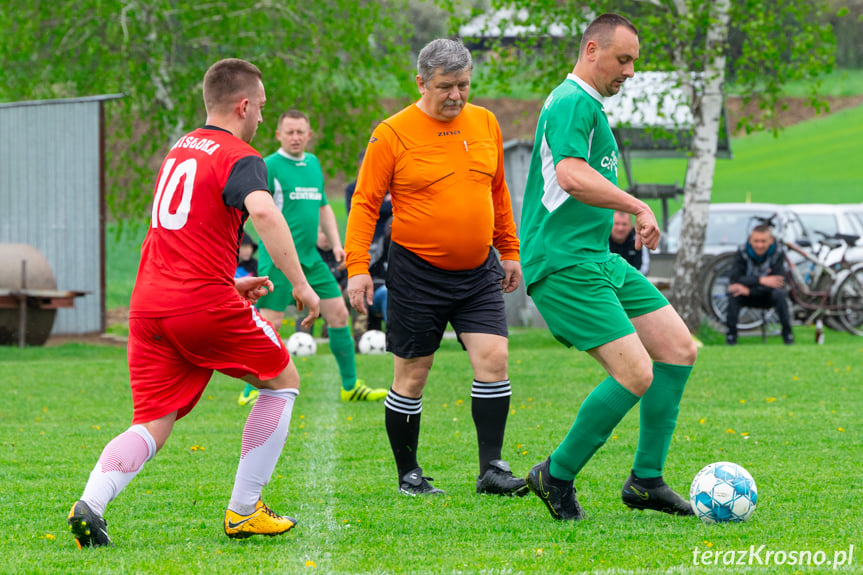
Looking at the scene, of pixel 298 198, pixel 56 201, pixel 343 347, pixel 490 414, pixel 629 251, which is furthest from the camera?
pixel 56 201

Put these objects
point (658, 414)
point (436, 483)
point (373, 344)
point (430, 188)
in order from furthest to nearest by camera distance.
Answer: point (373, 344)
point (436, 483)
point (430, 188)
point (658, 414)

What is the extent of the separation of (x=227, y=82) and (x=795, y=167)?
55.8 m

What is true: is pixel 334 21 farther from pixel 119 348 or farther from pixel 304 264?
pixel 304 264

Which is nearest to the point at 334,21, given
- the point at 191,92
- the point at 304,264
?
the point at 191,92

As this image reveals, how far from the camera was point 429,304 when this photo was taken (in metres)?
5.39

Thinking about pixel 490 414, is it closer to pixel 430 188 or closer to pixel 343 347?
pixel 430 188

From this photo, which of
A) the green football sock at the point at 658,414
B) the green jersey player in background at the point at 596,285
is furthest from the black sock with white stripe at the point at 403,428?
the green football sock at the point at 658,414

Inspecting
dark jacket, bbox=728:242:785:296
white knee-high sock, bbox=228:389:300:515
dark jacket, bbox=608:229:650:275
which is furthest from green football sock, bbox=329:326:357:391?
dark jacket, bbox=728:242:785:296

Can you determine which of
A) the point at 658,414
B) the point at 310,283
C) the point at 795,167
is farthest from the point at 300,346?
the point at 795,167

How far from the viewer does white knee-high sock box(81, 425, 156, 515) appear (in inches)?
162

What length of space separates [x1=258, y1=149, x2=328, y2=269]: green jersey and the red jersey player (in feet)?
14.0

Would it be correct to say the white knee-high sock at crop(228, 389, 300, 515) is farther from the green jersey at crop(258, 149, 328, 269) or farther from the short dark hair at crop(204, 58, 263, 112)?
the green jersey at crop(258, 149, 328, 269)

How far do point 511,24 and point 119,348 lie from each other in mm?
7626

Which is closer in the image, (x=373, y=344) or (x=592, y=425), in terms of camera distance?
(x=592, y=425)
